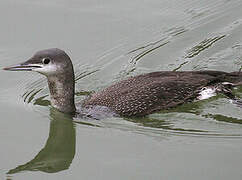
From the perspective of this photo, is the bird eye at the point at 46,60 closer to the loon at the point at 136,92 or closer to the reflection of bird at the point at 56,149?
the loon at the point at 136,92

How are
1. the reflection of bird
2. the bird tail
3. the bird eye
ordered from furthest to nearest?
the bird tail < the bird eye < the reflection of bird

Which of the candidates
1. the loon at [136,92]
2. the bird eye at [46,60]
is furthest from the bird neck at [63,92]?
the bird eye at [46,60]

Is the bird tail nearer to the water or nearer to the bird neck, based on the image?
the water

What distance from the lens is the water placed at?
26.1 ft

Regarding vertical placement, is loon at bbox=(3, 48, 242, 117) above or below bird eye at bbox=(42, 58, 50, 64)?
below

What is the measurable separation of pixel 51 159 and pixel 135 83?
191 cm

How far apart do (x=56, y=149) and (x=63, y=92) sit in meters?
1.01

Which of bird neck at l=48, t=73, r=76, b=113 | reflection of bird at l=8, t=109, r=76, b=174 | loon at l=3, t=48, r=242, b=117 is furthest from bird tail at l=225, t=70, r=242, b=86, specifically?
reflection of bird at l=8, t=109, r=76, b=174

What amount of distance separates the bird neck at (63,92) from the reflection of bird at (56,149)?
0.13 metres

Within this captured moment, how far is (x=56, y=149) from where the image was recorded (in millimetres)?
8609

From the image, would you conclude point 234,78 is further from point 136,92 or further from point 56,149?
point 56,149

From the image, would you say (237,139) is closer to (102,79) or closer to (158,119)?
(158,119)

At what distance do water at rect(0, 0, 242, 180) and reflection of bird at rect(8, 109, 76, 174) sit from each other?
14 mm

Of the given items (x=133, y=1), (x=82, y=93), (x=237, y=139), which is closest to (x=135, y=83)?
(x=82, y=93)
